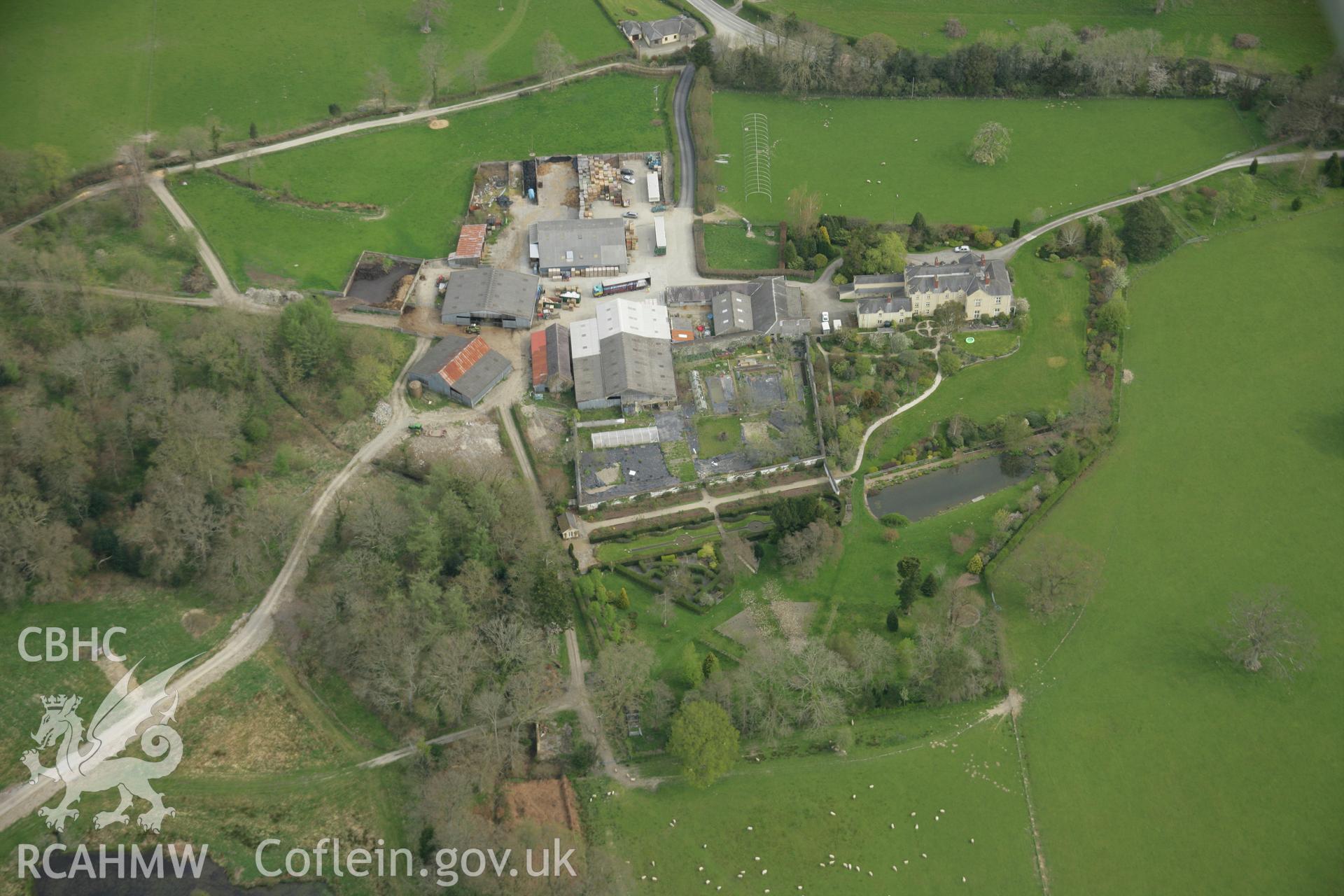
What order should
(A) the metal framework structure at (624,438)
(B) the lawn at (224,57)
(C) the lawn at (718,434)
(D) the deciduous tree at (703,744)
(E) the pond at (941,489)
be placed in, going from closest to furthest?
(D) the deciduous tree at (703,744)
(E) the pond at (941,489)
(A) the metal framework structure at (624,438)
(C) the lawn at (718,434)
(B) the lawn at (224,57)

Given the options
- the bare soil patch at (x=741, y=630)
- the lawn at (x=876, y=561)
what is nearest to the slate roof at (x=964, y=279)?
the lawn at (x=876, y=561)

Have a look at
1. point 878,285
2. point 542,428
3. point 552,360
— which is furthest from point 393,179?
point 878,285

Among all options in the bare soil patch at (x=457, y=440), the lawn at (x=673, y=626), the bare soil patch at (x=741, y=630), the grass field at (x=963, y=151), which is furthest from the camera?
the grass field at (x=963, y=151)

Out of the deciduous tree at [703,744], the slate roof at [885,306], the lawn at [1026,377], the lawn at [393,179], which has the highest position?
the lawn at [393,179]

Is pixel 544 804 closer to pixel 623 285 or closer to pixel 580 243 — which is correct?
pixel 623 285

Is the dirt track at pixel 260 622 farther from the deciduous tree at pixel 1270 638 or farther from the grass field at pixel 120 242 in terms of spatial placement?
the deciduous tree at pixel 1270 638

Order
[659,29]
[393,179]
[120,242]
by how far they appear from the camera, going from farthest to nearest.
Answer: [659,29] < [393,179] < [120,242]

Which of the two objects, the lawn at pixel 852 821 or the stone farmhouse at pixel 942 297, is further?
the stone farmhouse at pixel 942 297

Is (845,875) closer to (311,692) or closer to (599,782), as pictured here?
(599,782)
